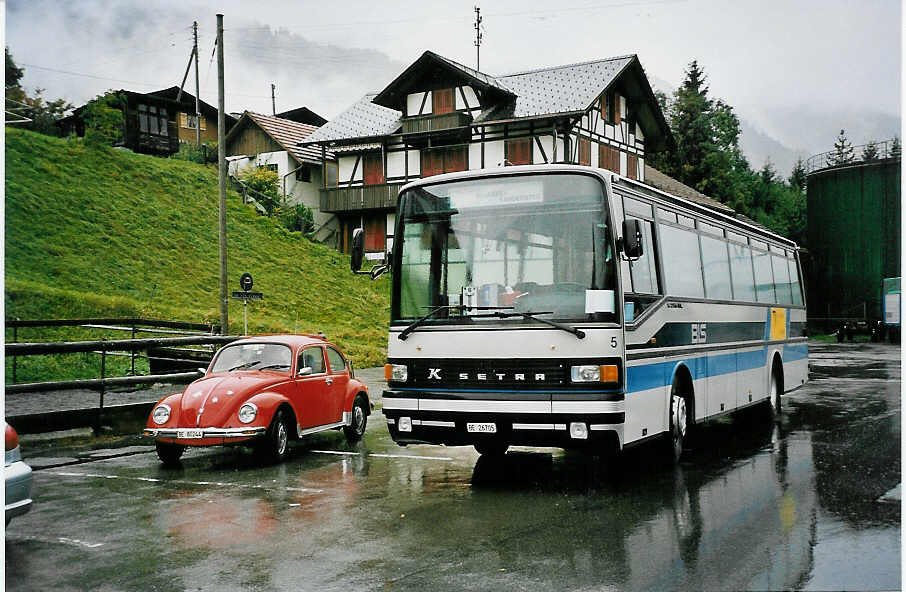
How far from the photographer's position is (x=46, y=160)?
94.4 feet

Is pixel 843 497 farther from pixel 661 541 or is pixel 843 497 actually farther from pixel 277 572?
pixel 277 572

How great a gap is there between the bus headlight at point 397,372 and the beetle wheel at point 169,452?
3.10 metres

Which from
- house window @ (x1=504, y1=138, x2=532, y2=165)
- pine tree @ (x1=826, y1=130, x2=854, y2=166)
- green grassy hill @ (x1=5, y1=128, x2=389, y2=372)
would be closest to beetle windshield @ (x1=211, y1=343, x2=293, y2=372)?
pine tree @ (x1=826, y1=130, x2=854, y2=166)

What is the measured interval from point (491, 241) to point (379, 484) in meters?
2.71

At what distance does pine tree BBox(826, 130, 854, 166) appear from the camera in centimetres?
1125

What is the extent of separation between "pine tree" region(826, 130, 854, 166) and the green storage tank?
0.20m

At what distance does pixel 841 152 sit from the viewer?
1376 centimetres

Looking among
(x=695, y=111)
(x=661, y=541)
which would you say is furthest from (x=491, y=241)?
(x=695, y=111)

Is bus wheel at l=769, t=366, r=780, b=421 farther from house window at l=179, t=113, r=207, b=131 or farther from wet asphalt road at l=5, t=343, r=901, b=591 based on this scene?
house window at l=179, t=113, r=207, b=131

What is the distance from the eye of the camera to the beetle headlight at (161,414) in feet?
34.9

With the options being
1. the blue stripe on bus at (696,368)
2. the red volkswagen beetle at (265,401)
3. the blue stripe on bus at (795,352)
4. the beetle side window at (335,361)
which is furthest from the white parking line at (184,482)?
the blue stripe on bus at (795,352)

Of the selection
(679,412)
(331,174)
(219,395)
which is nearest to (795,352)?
(679,412)

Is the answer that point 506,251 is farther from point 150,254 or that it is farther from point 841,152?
point 150,254

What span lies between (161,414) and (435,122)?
2471 centimetres
